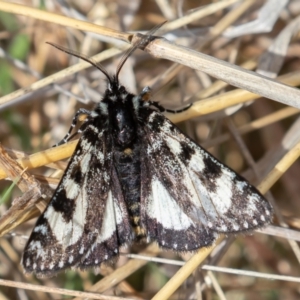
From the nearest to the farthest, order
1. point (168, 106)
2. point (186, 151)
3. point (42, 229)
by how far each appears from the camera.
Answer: point (42, 229) → point (186, 151) → point (168, 106)

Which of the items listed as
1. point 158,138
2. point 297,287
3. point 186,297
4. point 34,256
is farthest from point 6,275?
point 297,287

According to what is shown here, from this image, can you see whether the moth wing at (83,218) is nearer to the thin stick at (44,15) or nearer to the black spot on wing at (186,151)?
the black spot on wing at (186,151)

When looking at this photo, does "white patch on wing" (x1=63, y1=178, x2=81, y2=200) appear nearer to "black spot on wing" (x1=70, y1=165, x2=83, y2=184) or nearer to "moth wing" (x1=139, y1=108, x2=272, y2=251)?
"black spot on wing" (x1=70, y1=165, x2=83, y2=184)

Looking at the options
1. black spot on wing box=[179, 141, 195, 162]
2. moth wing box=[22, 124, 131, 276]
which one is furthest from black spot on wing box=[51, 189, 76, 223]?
black spot on wing box=[179, 141, 195, 162]

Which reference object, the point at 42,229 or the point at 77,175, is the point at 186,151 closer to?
the point at 77,175

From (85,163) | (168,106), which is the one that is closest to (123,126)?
(85,163)

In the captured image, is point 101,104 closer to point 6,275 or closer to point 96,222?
point 96,222

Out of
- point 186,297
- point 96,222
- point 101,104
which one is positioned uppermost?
point 101,104
